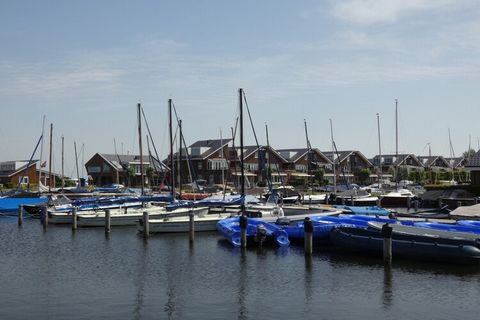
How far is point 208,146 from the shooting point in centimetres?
11894

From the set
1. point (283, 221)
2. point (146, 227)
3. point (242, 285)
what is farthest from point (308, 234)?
point (146, 227)

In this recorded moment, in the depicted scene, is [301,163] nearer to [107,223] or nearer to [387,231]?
[107,223]

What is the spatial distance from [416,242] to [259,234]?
9.24m

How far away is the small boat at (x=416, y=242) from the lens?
2847 cm

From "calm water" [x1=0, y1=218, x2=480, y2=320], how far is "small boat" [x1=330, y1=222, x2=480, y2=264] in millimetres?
647

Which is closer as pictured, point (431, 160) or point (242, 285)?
point (242, 285)

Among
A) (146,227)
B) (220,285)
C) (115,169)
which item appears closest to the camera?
(220,285)

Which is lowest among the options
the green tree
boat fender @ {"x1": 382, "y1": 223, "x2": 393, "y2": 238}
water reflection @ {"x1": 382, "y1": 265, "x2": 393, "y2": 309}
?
water reflection @ {"x1": 382, "y1": 265, "x2": 393, "y2": 309}

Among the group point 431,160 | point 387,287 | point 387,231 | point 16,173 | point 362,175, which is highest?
point 431,160

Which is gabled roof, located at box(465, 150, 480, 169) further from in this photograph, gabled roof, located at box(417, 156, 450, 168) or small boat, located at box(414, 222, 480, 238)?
gabled roof, located at box(417, 156, 450, 168)

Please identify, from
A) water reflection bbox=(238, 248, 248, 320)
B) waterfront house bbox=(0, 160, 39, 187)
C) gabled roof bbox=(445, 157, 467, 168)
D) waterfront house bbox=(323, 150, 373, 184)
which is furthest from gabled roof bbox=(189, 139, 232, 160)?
water reflection bbox=(238, 248, 248, 320)

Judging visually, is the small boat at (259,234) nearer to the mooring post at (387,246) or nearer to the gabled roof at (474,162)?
the mooring post at (387,246)

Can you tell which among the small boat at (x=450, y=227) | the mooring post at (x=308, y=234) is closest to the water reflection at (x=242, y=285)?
the mooring post at (x=308, y=234)

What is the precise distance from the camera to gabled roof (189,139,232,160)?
376ft
